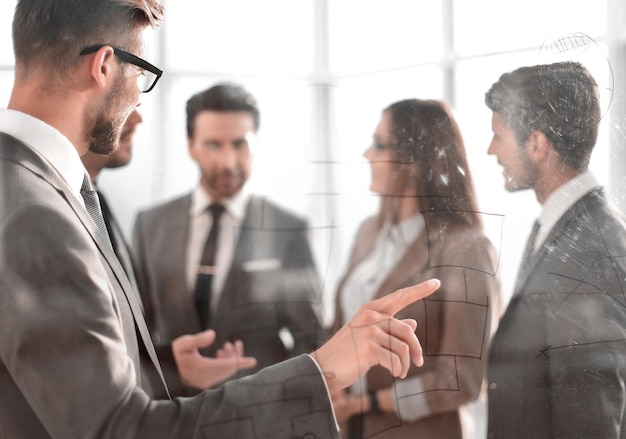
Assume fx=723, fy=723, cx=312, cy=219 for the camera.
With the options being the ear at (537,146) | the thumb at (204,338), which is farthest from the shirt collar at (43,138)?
the ear at (537,146)

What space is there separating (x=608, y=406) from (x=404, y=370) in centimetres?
32

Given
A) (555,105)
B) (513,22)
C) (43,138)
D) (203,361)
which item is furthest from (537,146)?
(43,138)

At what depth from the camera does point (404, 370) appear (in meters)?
0.92

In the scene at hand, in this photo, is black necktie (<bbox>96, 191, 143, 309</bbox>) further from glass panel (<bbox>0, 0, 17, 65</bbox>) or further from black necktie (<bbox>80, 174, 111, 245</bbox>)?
glass panel (<bbox>0, 0, 17, 65</bbox>)

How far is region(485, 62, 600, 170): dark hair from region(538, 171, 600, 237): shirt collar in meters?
0.02

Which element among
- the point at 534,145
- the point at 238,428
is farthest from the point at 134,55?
the point at 534,145

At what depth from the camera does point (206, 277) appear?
0.84m

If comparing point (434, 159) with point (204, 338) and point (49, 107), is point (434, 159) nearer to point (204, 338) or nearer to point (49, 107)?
point (204, 338)

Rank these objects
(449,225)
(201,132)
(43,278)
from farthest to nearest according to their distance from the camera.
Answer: (449,225) < (201,132) < (43,278)

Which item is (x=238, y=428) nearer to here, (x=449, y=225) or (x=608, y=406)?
(x=449, y=225)

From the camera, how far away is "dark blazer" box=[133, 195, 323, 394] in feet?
2.72

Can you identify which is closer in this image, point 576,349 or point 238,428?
point 238,428

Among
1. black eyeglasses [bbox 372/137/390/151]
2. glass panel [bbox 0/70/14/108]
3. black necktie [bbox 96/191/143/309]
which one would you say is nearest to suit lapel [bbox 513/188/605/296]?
black eyeglasses [bbox 372/137/390/151]

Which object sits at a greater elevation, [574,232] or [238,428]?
[574,232]
